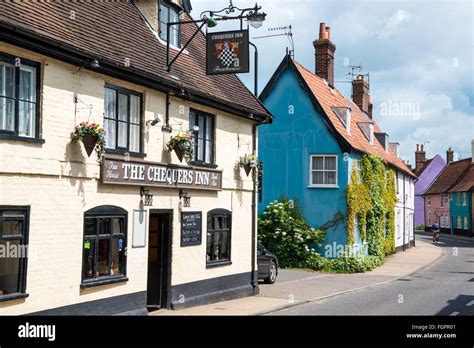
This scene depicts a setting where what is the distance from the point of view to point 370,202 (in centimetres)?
2841

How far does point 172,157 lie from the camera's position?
14.0 m

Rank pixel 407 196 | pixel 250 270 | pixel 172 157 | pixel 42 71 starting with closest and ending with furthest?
1. pixel 42 71
2. pixel 172 157
3. pixel 250 270
4. pixel 407 196

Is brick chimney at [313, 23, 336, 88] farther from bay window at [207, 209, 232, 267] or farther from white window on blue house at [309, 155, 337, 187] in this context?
bay window at [207, 209, 232, 267]

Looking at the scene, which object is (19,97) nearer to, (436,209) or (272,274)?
(272,274)

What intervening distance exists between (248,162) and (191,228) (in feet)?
11.1

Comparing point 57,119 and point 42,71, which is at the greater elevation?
point 42,71

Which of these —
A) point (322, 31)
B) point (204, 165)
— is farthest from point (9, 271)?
point (322, 31)

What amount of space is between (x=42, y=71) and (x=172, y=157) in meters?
4.42

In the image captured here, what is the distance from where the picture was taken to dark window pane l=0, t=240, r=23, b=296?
31.0 ft

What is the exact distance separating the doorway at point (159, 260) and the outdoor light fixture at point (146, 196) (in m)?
0.77
